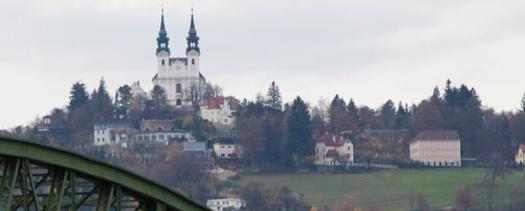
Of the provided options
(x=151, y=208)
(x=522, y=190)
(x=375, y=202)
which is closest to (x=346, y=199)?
(x=375, y=202)

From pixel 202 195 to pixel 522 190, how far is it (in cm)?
2796

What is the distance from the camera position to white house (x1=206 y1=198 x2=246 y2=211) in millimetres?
183375

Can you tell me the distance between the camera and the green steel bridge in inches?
882

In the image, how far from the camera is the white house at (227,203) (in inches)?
7219

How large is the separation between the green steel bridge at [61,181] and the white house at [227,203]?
157876 mm

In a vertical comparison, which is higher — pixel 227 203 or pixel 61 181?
pixel 227 203

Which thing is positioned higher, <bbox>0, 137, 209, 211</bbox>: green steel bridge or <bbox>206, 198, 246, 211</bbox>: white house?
<bbox>206, 198, 246, 211</bbox>: white house

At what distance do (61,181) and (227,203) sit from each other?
163412 millimetres

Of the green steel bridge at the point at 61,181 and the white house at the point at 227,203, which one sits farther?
the white house at the point at 227,203

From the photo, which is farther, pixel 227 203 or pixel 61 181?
pixel 227 203

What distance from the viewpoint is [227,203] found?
186m

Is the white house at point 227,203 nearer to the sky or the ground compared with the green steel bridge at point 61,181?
nearer to the sky

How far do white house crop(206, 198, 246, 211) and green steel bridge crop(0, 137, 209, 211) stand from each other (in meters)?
158

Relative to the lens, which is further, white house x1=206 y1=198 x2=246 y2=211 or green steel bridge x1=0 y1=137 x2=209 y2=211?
white house x1=206 y1=198 x2=246 y2=211
